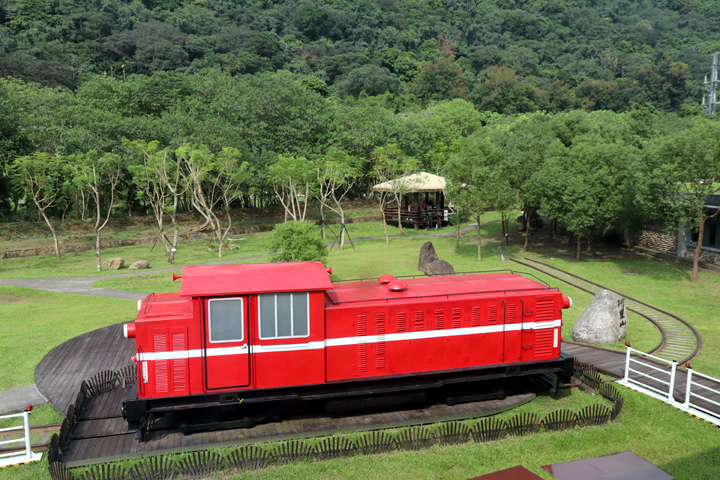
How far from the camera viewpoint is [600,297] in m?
21.3

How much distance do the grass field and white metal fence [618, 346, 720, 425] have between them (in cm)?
37

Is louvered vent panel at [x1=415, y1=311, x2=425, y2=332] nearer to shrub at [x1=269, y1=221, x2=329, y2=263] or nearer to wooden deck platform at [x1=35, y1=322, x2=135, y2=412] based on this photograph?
wooden deck platform at [x1=35, y1=322, x2=135, y2=412]

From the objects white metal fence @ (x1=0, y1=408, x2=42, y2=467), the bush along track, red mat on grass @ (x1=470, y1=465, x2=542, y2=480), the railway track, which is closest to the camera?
the bush along track

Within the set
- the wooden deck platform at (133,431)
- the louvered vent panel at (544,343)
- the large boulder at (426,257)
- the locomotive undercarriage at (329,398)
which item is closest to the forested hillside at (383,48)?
the large boulder at (426,257)

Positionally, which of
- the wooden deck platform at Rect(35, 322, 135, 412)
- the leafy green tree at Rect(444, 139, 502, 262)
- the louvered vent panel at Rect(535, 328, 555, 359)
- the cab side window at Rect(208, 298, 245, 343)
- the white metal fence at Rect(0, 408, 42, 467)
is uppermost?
the leafy green tree at Rect(444, 139, 502, 262)

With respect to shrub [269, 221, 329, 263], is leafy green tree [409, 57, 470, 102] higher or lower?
higher

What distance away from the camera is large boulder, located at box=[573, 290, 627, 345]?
20562mm

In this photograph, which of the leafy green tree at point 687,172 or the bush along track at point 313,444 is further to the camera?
the leafy green tree at point 687,172

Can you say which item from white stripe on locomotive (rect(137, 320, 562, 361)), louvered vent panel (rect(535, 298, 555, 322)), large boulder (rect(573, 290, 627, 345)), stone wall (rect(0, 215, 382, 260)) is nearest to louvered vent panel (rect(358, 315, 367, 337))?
white stripe on locomotive (rect(137, 320, 562, 361))

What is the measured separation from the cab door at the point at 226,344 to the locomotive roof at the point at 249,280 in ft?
0.88

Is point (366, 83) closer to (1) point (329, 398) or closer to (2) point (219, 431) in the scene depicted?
(1) point (329, 398)

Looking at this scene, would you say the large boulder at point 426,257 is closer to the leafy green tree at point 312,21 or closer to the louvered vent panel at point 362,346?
the louvered vent panel at point 362,346

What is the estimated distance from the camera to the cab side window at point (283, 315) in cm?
1234

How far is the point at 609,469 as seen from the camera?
1143cm
